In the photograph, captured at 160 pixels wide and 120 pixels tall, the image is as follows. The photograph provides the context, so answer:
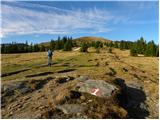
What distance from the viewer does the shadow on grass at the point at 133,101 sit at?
22158mm

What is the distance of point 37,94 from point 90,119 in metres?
6.75

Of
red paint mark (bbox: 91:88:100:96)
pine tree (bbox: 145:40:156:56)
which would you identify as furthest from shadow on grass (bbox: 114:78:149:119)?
pine tree (bbox: 145:40:156:56)

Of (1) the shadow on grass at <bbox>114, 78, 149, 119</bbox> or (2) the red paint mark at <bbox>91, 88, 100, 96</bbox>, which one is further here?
(2) the red paint mark at <bbox>91, 88, 100, 96</bbox>

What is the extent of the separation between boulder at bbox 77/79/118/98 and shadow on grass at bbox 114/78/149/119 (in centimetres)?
109

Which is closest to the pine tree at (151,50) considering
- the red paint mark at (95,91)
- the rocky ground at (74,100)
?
the rocky ground at (74,100)

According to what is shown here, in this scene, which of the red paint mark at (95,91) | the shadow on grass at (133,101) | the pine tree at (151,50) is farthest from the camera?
the pine tree at (151,50)

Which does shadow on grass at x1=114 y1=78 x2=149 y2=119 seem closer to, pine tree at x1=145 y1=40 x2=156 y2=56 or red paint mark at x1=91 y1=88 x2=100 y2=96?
red paint mark at x1=91 y1=88 x2=100 y2=96

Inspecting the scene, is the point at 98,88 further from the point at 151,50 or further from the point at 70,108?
the point at 151,50

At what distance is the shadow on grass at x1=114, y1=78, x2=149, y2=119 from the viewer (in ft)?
72.7

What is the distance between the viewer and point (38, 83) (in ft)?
86.6

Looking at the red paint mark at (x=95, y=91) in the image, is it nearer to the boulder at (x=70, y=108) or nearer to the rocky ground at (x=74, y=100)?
the rocky ground at (x=74, y=100)

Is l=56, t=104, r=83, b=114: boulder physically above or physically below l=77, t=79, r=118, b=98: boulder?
below

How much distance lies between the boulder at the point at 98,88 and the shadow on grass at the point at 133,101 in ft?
3.57

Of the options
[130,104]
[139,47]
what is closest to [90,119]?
[130,104]
